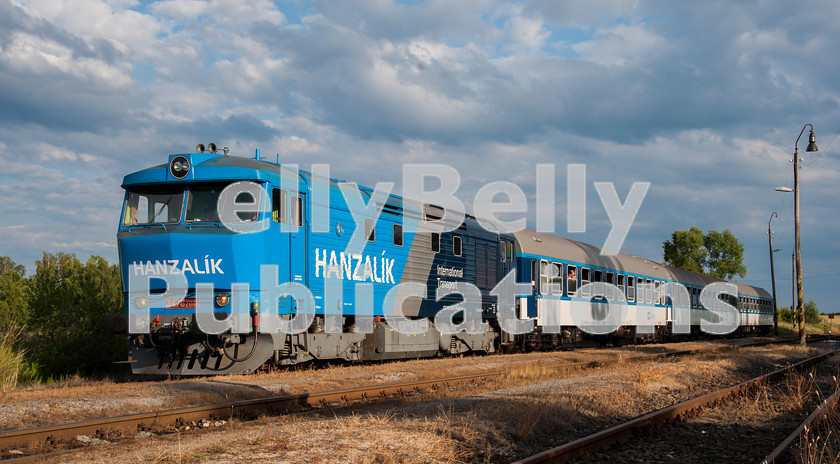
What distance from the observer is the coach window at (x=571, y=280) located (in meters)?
24.4

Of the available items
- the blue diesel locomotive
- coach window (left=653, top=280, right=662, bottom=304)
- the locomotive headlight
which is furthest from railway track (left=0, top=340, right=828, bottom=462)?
coach window (left=653, top=280, right=662, bottom=304)

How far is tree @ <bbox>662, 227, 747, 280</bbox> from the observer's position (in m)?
80.2

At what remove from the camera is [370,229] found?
1575 cm

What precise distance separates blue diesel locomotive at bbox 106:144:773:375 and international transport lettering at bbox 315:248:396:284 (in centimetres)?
2

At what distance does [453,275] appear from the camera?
19.2 metres

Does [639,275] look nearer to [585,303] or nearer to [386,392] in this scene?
[585,303]

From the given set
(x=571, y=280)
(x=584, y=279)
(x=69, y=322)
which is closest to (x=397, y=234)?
(x=69, y=322)

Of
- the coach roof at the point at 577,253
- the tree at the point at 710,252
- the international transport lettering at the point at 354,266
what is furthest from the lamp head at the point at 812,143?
the tree at the point at 710,252

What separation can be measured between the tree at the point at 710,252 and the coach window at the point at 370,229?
7165 cm

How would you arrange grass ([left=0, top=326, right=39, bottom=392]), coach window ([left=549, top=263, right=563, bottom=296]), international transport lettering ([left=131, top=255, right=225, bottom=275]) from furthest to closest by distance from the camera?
coach window ([left=549, top=263, right=563, bottom=296]) < grass ([left=0, top=326, right=39, bottom=392]) < international transport lettering ([left=131, top=255, right=225, bottom=275])

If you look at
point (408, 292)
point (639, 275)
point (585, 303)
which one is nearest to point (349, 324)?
point (408, 292)

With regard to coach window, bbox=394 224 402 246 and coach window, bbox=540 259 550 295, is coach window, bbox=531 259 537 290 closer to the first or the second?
coach window, bbox=540 259 550 295

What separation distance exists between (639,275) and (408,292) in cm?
1666

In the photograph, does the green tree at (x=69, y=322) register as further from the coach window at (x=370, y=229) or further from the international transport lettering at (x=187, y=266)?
the coach window at (x=370, y=229)
